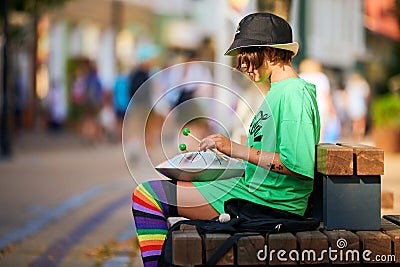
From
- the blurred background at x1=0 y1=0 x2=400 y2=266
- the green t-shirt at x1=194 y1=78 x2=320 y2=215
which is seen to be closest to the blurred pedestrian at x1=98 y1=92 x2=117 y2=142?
the blurred background at x1=0 y1=0 x2=400 y2=266

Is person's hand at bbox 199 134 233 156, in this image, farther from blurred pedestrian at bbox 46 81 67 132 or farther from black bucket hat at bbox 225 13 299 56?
blurred pedestrian at bbox 46 81 67 132

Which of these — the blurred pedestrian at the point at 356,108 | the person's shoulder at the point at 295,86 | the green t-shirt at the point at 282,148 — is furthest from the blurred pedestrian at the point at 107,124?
the person's shoulder at the point at 295,86

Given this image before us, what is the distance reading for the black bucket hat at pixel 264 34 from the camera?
15.9 feet

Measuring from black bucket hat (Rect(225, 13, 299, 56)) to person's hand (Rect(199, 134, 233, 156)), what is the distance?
0.41 m

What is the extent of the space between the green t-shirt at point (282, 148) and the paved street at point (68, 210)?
5.94ft

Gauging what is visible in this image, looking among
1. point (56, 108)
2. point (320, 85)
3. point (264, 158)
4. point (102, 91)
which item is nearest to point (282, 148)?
point (264, 158)

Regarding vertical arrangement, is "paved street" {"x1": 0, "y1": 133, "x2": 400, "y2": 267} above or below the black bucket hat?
below

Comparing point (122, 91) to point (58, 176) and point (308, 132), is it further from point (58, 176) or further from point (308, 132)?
point (308, 132)

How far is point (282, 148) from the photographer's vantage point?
4.66 m

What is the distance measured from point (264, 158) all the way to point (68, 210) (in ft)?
21.5

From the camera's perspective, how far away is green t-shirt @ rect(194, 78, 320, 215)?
183 inches

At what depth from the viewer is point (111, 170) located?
16.9m

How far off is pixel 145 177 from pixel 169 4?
133 ft

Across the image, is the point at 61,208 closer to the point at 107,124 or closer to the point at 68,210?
the point at 68,210
